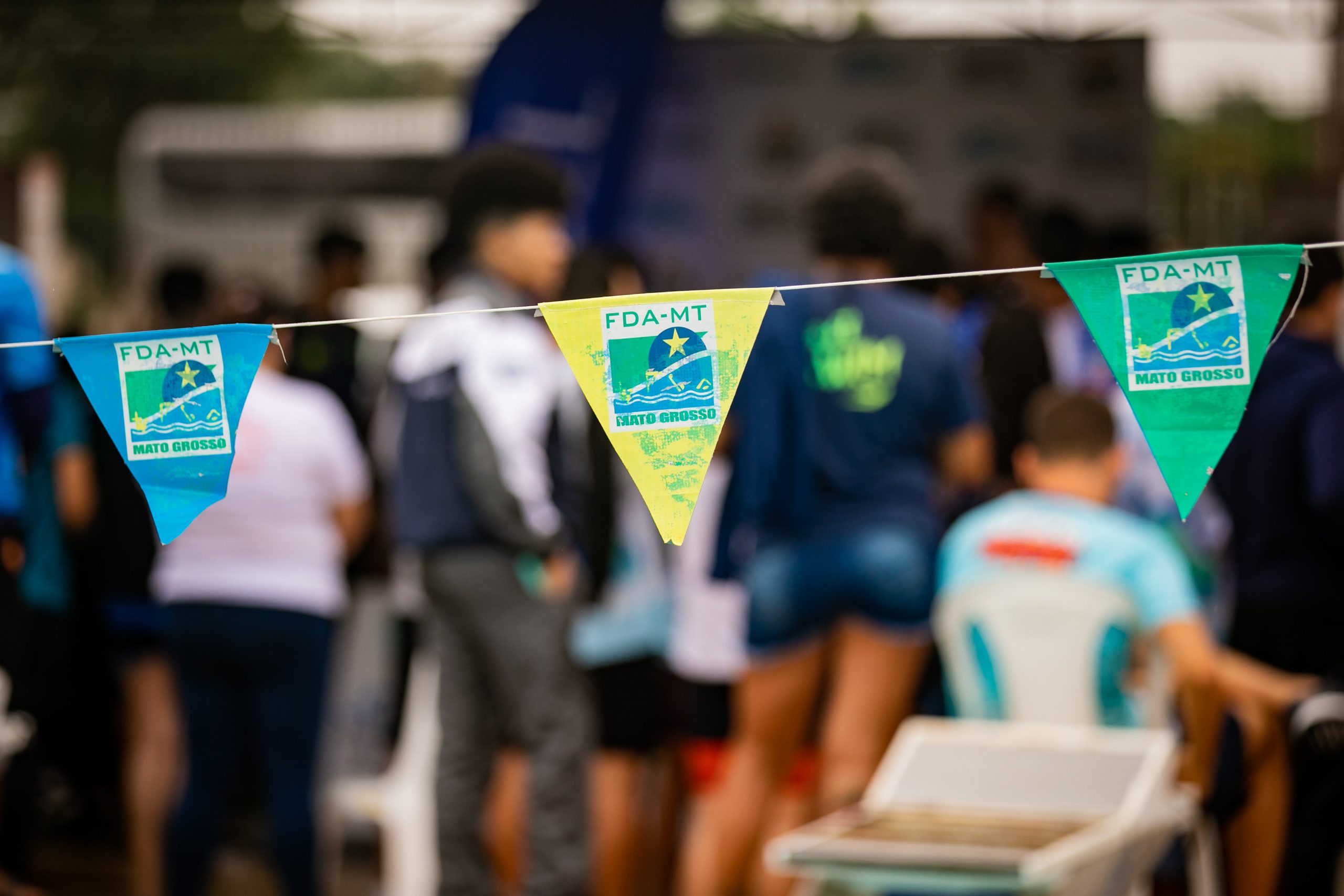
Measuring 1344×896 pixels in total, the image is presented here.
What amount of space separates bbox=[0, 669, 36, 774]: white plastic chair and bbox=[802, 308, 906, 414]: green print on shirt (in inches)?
84.0

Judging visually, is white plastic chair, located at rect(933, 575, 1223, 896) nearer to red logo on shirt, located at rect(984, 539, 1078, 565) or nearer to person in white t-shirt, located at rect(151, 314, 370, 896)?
red logo on shirt, located at rect(984, 539, 1078, 565)

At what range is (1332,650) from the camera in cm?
481

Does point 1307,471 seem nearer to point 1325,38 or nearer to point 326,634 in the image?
point 326,634

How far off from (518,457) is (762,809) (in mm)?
1153

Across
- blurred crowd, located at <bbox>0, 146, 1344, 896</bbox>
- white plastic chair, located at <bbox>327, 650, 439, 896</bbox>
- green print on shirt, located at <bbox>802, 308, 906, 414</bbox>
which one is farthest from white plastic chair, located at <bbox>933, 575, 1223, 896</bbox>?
white plastic chair, located at <bbox>327, 650, 439, 896</bbox>

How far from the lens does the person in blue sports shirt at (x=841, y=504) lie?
4555 mm

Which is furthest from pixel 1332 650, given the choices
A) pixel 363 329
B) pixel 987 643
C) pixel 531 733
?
pixel 363 329

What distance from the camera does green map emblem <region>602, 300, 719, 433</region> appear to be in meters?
2.75

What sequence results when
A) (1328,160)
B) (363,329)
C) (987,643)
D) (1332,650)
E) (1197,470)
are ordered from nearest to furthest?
(1197,470) → (987,643) → (1332,650) → (363,329) → (1328,160)

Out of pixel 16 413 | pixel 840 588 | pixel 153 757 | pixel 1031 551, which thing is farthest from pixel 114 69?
pixel 1031 551

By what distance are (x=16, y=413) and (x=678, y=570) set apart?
6.53ft

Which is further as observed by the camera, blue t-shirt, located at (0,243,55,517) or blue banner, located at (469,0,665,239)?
blue banner, located at (469,0,665,239)

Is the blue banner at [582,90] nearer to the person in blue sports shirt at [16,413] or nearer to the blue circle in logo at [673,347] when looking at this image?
the person in blue sports shirt at [16,413]

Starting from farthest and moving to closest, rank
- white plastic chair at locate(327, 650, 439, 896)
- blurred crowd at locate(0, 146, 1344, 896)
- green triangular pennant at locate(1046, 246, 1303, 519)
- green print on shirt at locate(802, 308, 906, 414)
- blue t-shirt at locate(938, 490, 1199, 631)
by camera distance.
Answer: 1. white plastic chair at locate(327, 650, 439, 896)
2. green print on shirt at locate(802, 308, 906, 414)
3. blurred crowd at locate(0, 146, 1344, 896)
4. blue t-shirt at locate(938, 490, 1199, 631)
5. green triangular pennant at locate(1046, 246, 1303, 519)
